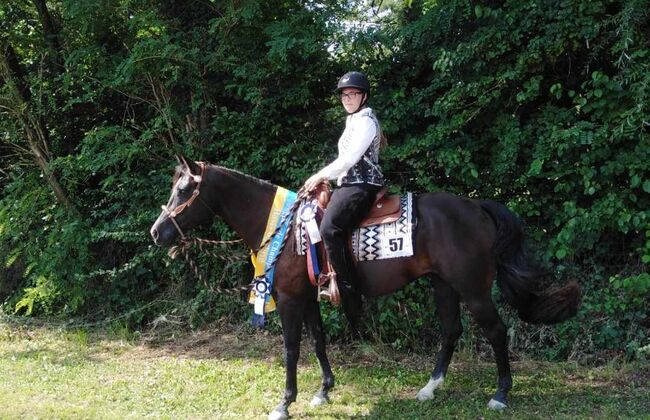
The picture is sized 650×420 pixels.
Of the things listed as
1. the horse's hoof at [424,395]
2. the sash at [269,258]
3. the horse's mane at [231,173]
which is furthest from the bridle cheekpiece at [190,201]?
the horse's hoof at [424,395]

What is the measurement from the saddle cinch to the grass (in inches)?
Answer: 40.9

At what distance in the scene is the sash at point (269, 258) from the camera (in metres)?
4.23

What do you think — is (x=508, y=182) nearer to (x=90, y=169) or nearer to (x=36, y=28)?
(x=90, y=169)

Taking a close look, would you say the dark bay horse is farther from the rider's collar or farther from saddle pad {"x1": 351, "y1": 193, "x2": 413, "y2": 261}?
the rider's collar

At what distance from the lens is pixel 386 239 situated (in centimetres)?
418

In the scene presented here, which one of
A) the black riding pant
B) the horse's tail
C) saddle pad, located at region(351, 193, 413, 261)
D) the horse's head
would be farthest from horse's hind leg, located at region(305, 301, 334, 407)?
the horse's tail

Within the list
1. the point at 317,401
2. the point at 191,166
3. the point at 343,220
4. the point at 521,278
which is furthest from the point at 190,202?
the point at 521,278

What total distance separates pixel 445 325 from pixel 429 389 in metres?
0.55

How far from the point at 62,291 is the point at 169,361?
8.10 feet

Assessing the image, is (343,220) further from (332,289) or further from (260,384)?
(260,384)

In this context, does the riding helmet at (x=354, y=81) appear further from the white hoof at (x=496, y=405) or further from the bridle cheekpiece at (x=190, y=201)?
the white hoof at (x=496, y=405)

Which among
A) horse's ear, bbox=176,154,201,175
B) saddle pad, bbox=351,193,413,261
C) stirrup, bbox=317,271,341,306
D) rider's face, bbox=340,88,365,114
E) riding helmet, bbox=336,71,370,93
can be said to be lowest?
stirrup, bbox=317,271,341,306

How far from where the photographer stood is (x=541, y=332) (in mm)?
5449

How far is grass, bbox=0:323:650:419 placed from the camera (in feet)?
14.1
